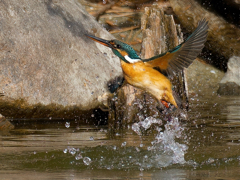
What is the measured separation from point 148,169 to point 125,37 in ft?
27.2

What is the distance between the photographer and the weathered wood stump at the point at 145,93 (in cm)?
509

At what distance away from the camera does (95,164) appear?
2.97 meters

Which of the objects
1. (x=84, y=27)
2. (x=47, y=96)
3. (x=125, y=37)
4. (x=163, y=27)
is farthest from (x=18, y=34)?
(x=125, y=37)

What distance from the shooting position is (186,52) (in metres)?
3.80

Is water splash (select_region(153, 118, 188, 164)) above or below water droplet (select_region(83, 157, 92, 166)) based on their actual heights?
above

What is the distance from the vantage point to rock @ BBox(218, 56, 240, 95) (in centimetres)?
873

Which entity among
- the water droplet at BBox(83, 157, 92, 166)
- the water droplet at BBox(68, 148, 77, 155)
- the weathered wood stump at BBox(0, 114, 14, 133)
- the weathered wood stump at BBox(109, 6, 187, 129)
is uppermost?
the weathered wood stump at BBox(109, 6, 187, 129)

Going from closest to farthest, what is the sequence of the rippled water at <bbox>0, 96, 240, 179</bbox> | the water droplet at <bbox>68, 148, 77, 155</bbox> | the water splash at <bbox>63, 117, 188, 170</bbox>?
1. the rippled water at <bbox>0, 96, 240, 179</bbox>
2. the water splash at <bbox>63, 117, 188, 170</bbox>
3. the water droplet at <bbox>68, 148, 77, 155</bbox>

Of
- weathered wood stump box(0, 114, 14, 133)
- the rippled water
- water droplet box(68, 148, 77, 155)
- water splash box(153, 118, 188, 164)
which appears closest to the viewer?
the rippled water

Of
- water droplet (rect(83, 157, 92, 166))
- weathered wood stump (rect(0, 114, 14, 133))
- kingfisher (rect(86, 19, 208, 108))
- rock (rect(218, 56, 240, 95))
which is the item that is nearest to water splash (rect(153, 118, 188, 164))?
kingfisher (rect(86, 19, 208, 108))

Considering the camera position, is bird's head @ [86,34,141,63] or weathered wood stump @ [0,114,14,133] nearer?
bird's head @ [86,34,141,63]

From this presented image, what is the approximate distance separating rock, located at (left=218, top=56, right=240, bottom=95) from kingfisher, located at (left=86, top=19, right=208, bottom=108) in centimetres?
485

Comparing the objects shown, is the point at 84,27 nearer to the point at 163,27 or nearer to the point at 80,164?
the point at 163,27

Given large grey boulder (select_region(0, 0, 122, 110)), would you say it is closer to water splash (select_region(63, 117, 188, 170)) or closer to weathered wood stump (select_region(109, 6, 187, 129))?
weathered wood stump (select_region(109, 6, 187, 129))
